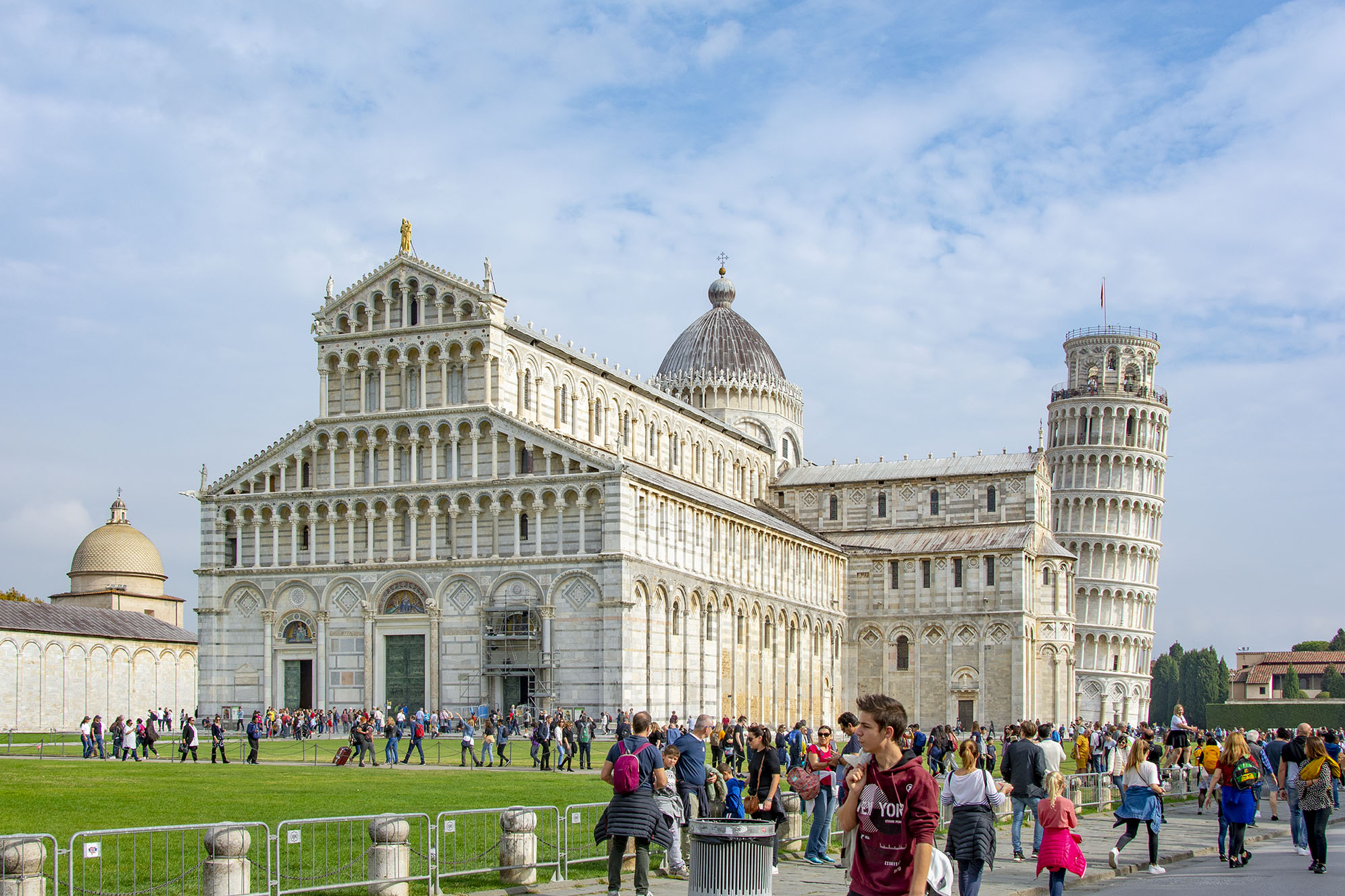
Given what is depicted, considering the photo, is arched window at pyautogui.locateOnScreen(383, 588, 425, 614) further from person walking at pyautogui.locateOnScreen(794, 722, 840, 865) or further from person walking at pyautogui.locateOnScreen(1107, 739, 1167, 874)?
person walking at pyautogui.locateOnScreen(1107, 739, 1167, 874)

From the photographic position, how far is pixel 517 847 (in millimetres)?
17594

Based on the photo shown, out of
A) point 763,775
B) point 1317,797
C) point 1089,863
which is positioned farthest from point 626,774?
point 1317,797

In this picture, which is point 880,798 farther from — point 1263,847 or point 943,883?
point 1263,847

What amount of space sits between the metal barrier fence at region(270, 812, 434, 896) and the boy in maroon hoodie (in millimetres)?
7279

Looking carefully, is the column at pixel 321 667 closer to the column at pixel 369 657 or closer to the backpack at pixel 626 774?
the column at pixel 369 657

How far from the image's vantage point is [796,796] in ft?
74.6

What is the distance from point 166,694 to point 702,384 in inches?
1397

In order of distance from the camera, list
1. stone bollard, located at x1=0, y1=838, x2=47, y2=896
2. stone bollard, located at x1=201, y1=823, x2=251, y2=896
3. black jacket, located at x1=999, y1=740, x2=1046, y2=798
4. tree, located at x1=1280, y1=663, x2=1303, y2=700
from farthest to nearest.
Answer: tree, located at x1=1280, y1=663, x2=1303, y2=700
black jacket, located at x1=999, y1=740, x2=1046, y2=798
stone bollard, located at x1=201, y1=823, x2=251, y2=896
stone bollard, located at x1=0, y1=838, x2=47, y2=896

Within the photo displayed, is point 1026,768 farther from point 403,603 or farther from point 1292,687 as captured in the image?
point 1292,687

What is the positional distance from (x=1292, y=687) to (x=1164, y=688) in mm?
12028

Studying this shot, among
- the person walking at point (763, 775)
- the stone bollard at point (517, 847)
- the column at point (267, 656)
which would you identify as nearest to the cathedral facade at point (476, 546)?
the column at point (267, 656)

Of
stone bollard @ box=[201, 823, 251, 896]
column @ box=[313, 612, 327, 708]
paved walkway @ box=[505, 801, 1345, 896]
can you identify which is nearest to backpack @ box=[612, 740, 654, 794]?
paved walkway @ box=[505, 801, 1345, 896]

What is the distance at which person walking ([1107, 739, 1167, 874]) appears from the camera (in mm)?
19953

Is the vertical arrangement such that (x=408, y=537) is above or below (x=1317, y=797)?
above
